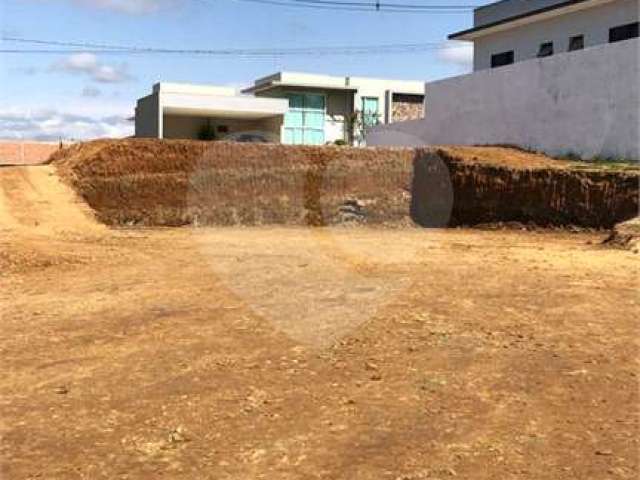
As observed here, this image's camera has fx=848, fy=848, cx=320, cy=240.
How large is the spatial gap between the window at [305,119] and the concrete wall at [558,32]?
1269 centimetres

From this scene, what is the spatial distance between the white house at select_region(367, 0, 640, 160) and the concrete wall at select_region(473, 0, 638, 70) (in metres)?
0.03

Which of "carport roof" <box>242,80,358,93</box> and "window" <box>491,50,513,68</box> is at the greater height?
"carport roof" <box>242,80,358,93</box>

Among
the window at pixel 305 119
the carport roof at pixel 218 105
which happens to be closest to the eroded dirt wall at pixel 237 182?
the carport roof at pixel 218 105

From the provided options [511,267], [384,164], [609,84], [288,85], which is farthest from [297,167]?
[288,85]

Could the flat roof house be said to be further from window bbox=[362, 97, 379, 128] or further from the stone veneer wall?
the stone veneer wall

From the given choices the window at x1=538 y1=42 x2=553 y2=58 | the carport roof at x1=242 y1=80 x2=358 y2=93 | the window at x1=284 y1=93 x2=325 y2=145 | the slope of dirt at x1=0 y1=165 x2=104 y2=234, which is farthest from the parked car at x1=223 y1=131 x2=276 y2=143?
the slope of dirt at x1=0 y1=165 x2=104 y2=234

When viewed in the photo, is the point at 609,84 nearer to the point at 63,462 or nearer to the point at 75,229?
the point at 75,229

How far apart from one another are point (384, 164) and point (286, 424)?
1508 cm

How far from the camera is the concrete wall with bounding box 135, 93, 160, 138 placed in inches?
1422

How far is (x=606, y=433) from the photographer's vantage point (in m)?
4.58

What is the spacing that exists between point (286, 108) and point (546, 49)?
14255mm

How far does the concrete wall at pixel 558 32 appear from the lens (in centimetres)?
2348

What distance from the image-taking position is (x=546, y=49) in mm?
26359

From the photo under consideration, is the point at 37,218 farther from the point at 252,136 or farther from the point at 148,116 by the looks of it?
the point at 148,116
